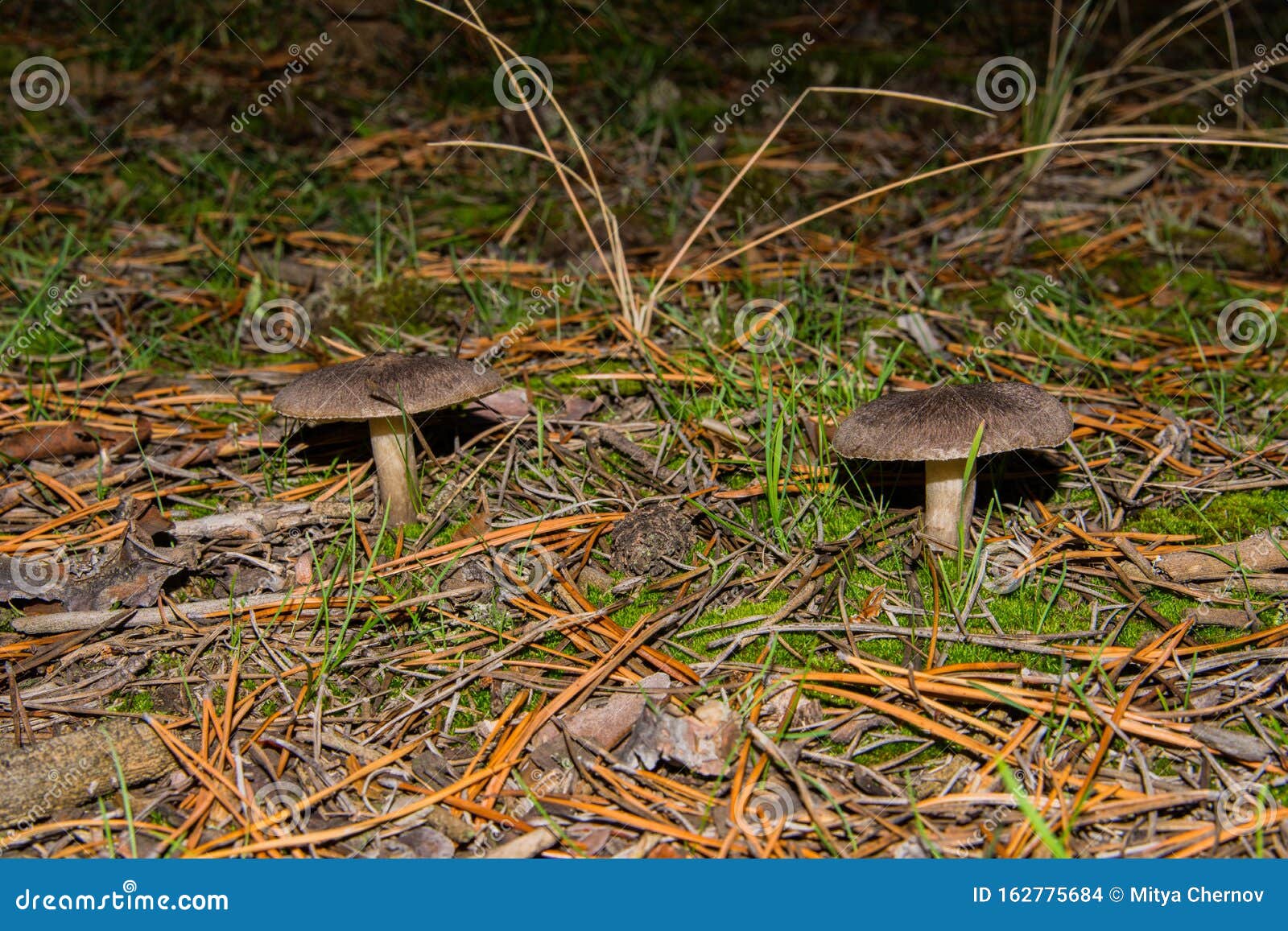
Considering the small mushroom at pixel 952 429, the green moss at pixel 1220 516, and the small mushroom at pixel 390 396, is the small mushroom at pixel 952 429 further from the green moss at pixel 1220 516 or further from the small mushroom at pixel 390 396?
the small mushroom at pixel 390 396

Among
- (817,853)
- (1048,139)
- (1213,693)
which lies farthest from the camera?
(1048,139)

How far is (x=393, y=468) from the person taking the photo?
3141 mm

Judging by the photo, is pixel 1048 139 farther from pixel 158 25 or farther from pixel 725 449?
pixel 158 25

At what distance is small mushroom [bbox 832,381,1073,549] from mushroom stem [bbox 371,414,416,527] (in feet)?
4.54

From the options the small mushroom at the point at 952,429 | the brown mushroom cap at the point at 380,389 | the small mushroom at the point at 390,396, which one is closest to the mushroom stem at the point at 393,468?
the small mushroom at the point at 390,396

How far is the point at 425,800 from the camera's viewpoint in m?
2.17

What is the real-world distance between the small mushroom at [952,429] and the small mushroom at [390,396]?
45.6 inches

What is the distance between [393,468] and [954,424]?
1748mm

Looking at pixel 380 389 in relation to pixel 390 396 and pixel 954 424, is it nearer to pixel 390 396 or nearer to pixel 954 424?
pixel 390 396


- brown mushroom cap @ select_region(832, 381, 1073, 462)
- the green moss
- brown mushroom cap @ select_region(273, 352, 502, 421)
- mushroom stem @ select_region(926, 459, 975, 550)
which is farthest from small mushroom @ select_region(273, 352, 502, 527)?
the green moss

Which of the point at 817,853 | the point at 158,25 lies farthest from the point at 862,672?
the point at 158,25

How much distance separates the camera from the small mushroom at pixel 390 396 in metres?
2.83

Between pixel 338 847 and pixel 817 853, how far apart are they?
1034mm

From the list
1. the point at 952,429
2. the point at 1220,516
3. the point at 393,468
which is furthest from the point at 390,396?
the point at 1220,516
